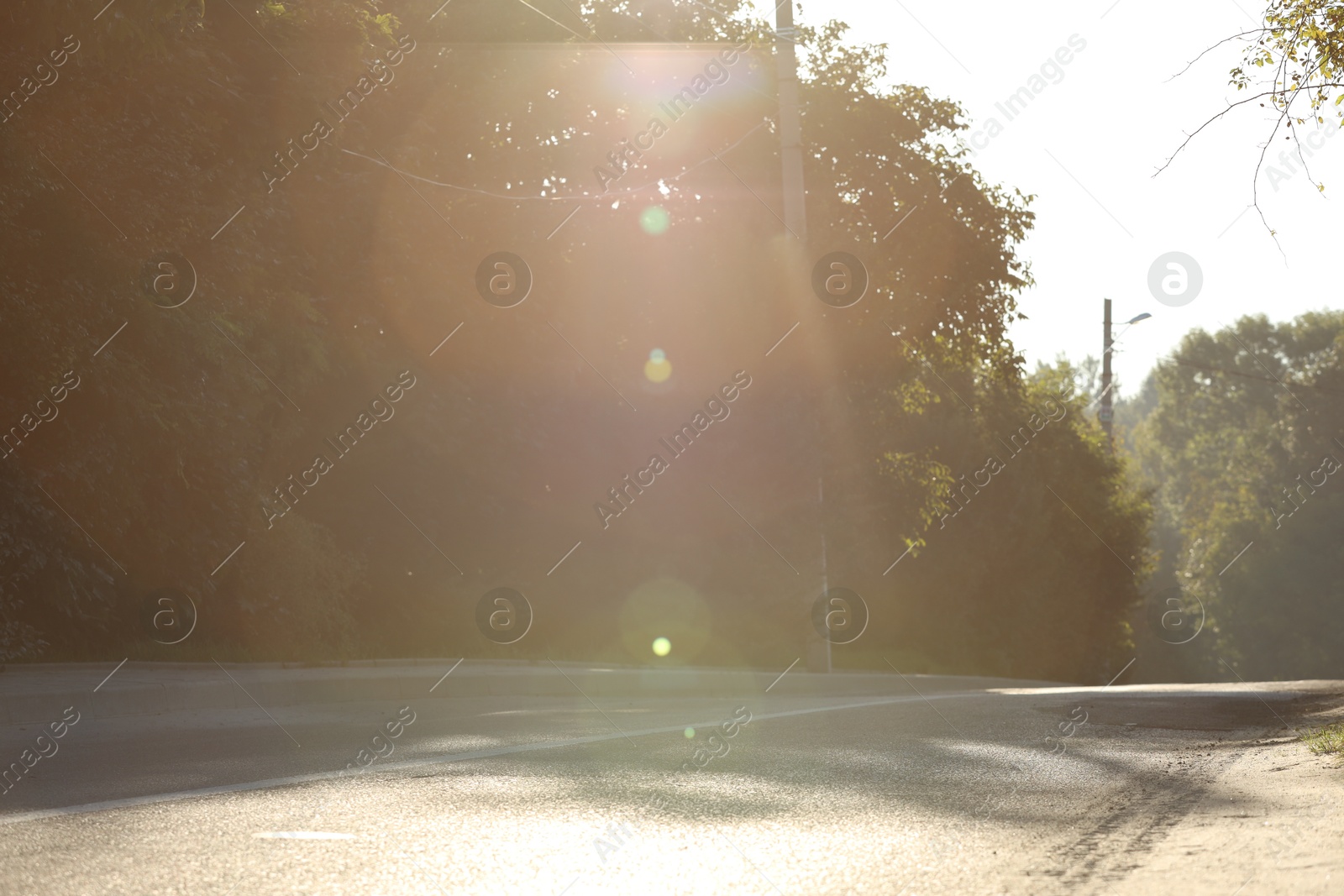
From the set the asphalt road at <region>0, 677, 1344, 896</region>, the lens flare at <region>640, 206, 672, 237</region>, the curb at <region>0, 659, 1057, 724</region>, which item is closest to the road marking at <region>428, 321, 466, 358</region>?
the curb at <region>0, 659, 1057, 724</region>

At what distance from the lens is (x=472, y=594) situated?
24078mm

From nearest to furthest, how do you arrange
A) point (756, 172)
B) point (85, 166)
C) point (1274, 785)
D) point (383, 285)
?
point (1274, 785) → point (85, 166) → point (383, 285) → point (756, 172)

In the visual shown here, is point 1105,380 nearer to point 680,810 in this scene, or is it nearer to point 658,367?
point 658,367

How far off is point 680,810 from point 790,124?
58.6ft

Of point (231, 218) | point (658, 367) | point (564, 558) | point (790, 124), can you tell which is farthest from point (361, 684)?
point (658, 367)

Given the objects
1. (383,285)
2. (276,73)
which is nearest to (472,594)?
(383,285)

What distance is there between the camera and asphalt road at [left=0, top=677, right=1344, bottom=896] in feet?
14.6

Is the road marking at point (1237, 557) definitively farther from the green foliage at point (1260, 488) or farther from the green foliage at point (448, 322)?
the green foliage at point (448, 322)

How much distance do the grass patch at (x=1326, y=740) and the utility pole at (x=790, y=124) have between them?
1401 centimetres

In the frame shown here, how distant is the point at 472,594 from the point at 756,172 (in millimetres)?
9829

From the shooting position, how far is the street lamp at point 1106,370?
38438 mm

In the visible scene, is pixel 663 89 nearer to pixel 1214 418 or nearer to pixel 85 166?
pixel 85 166

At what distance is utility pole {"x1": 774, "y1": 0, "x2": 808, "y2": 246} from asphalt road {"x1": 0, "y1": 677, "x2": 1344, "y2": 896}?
13.0 metres

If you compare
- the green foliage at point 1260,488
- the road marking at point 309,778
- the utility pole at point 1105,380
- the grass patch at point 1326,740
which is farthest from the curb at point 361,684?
the green foliage at point 1260,488
